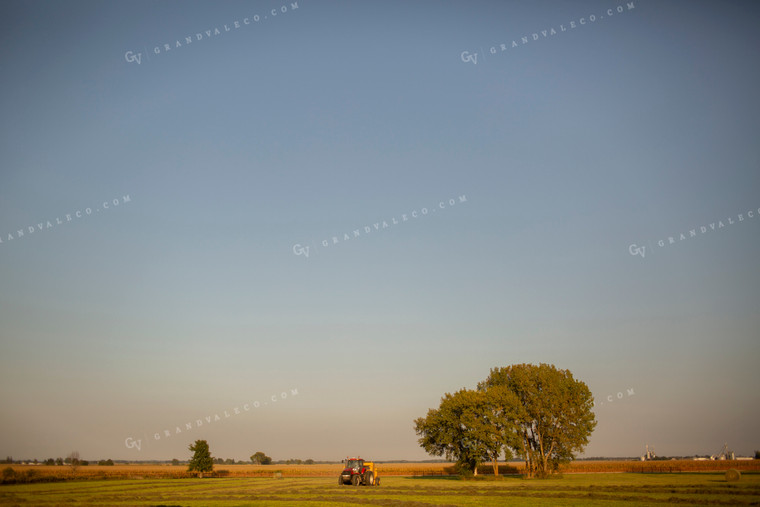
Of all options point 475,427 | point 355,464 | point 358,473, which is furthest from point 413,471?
point 358,473

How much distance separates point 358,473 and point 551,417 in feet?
102

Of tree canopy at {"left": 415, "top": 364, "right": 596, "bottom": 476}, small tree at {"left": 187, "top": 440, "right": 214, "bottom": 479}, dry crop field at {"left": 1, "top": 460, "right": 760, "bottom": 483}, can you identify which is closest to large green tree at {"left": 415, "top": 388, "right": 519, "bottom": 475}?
tree canopy at {"left": 415, "top": 364, "right": 596, "bottom": 476}

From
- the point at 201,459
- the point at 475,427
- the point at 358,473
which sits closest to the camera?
the point at 358,473

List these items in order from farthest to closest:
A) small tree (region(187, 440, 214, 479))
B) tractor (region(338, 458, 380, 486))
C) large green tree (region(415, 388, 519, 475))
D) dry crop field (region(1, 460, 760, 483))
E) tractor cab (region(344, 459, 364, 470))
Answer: small tree (region(187, 440, 214, 479)) → dry crop field (region(1, 460, 760, 483)) → large green tree (region(415, 388, 519, 475)) → tractor cab (region(344, 459, 364, 470)) → tractor (region(338, 458, 380, 486))

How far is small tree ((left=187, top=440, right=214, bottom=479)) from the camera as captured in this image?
10669cm

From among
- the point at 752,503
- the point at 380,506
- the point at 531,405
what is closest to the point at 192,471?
the point at 531,405

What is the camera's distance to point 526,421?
237ft

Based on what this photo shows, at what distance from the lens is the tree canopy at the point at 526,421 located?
232ft

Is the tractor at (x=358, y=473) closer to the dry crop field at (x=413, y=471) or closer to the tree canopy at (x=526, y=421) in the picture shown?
the tree canopy at (x=526, y=421)

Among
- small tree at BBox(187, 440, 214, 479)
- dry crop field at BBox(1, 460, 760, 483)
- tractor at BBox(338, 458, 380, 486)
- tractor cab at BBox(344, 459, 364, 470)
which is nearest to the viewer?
tractor at BBox(338, 458, 380, 486)

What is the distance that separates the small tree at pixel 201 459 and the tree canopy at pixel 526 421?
58.2 metres

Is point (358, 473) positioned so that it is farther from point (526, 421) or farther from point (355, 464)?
point (526, 421)

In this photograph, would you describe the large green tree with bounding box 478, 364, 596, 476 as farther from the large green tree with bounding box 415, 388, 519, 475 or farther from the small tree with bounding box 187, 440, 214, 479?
the small tree with bounding box 187, 440, 214, 479

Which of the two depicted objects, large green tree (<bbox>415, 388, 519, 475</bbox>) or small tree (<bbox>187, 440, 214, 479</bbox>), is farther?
small tree (<bbox>187, 440, 214, 479</bbox>)
